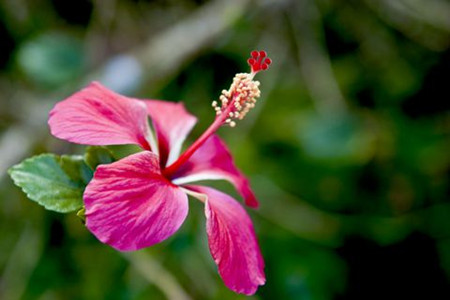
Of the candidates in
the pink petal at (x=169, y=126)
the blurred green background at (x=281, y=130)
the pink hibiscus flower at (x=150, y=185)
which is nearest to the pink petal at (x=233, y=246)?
the pink hibiscus flower at (x=150, y=185)

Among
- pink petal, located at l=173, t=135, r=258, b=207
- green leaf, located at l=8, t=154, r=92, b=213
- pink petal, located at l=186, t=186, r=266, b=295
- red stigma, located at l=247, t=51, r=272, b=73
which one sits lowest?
pink petal, located at l=173, t=135, r=258, b=207

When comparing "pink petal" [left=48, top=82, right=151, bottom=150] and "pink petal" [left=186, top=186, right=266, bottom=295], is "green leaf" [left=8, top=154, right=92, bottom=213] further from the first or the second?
"pink petal" [left=186, top=186, right=266, bottom=295]

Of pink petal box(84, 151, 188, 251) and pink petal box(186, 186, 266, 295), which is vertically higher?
pink petal box(84, 151, 188, 251)

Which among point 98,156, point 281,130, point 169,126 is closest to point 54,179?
point 98,156

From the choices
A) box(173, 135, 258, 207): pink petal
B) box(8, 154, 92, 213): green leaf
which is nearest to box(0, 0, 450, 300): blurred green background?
box(173, 135, 258, 207): pink petal

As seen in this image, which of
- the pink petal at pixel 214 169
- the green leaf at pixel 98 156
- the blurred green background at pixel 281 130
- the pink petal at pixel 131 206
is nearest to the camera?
the pink petal at pixel 131 206

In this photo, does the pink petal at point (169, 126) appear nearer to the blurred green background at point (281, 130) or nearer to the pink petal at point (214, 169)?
the pink petal at point (214, 169)

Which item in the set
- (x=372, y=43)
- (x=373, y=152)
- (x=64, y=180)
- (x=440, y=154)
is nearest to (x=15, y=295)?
(x=64, y=180)
